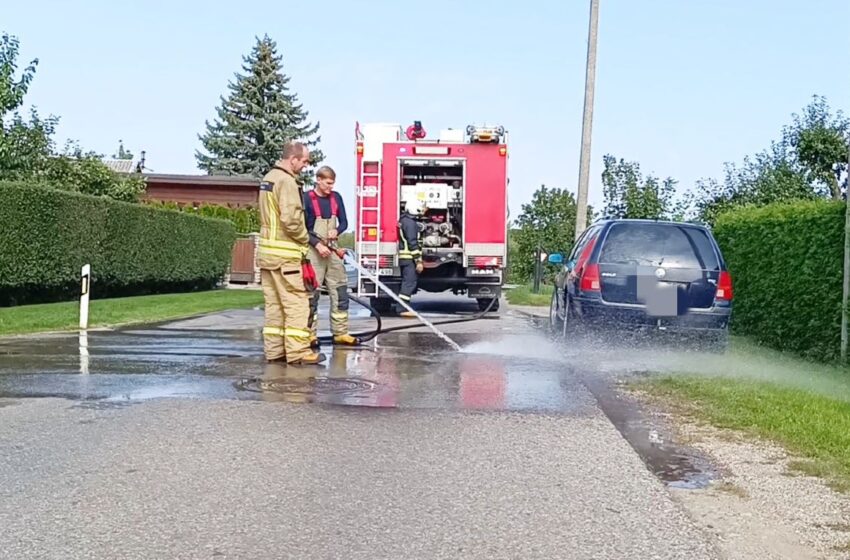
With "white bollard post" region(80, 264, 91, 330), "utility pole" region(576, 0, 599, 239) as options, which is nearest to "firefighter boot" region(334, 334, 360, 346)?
"white bollard post" region(80, 264, 91, 330)

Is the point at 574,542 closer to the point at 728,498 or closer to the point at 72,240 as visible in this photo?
the point at 728,498

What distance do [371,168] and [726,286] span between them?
7942 millimetres

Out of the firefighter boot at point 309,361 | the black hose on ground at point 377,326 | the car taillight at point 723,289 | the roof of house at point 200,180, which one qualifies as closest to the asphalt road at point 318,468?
the firefighter boot at point 309,361

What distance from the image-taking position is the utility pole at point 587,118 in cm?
2106

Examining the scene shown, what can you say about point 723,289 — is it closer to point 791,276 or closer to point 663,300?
point 663,300

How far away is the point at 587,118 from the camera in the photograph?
69.3 feet

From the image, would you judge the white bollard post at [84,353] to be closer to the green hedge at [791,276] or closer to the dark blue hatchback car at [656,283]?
the dark blue hatchback car at [656,283]

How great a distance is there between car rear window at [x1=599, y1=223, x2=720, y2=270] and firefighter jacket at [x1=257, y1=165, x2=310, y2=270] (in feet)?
11.9

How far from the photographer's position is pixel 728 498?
5027 mm

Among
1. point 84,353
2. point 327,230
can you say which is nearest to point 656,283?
point 327,230

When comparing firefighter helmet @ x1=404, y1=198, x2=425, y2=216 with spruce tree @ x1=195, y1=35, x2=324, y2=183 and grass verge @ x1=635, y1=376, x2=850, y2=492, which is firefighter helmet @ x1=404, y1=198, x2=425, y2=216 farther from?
spruce tree @ x1=195, y1=35, x2=324, y2=183

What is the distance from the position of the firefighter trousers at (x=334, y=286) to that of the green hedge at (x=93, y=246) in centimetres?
914

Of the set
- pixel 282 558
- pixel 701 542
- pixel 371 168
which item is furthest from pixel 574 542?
pixel 371 168

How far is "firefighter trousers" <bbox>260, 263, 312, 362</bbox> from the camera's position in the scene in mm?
9297
